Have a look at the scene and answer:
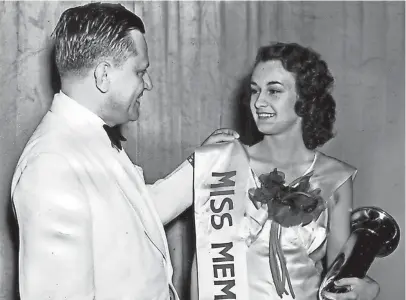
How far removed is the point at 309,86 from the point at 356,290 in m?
0.49

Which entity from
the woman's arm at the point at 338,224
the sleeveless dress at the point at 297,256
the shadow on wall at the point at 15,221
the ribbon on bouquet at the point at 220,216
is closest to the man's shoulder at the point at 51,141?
the ribbon on bouquet at the point at 220,216

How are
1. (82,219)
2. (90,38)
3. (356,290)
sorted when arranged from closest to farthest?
(82,219) → (90,38) → (356,290)

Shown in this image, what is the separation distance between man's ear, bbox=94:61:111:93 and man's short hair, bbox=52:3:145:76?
0.04 feet

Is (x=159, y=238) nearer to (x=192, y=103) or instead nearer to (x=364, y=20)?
(x=192, y=103)

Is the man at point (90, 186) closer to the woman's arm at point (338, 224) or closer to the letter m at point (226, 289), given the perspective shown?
the letter m at point (226, 289)

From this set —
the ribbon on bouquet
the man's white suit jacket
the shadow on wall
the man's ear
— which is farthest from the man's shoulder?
the shadow on wall

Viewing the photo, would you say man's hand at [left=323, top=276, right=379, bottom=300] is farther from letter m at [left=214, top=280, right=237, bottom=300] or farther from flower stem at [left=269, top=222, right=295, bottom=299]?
letter m at [left=214, top=280, right=237, bottom=300]

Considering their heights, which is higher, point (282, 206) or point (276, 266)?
point (282, 206)

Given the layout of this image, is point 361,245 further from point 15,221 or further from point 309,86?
point 15,221

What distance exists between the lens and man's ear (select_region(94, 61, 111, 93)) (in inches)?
66.8

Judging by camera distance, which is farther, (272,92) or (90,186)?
(272,92)

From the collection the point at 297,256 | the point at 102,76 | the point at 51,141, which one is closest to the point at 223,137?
the point at 297,256

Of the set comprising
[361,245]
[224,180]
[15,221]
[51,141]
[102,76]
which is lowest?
[15,221]

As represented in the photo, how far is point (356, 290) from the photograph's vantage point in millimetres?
1901
